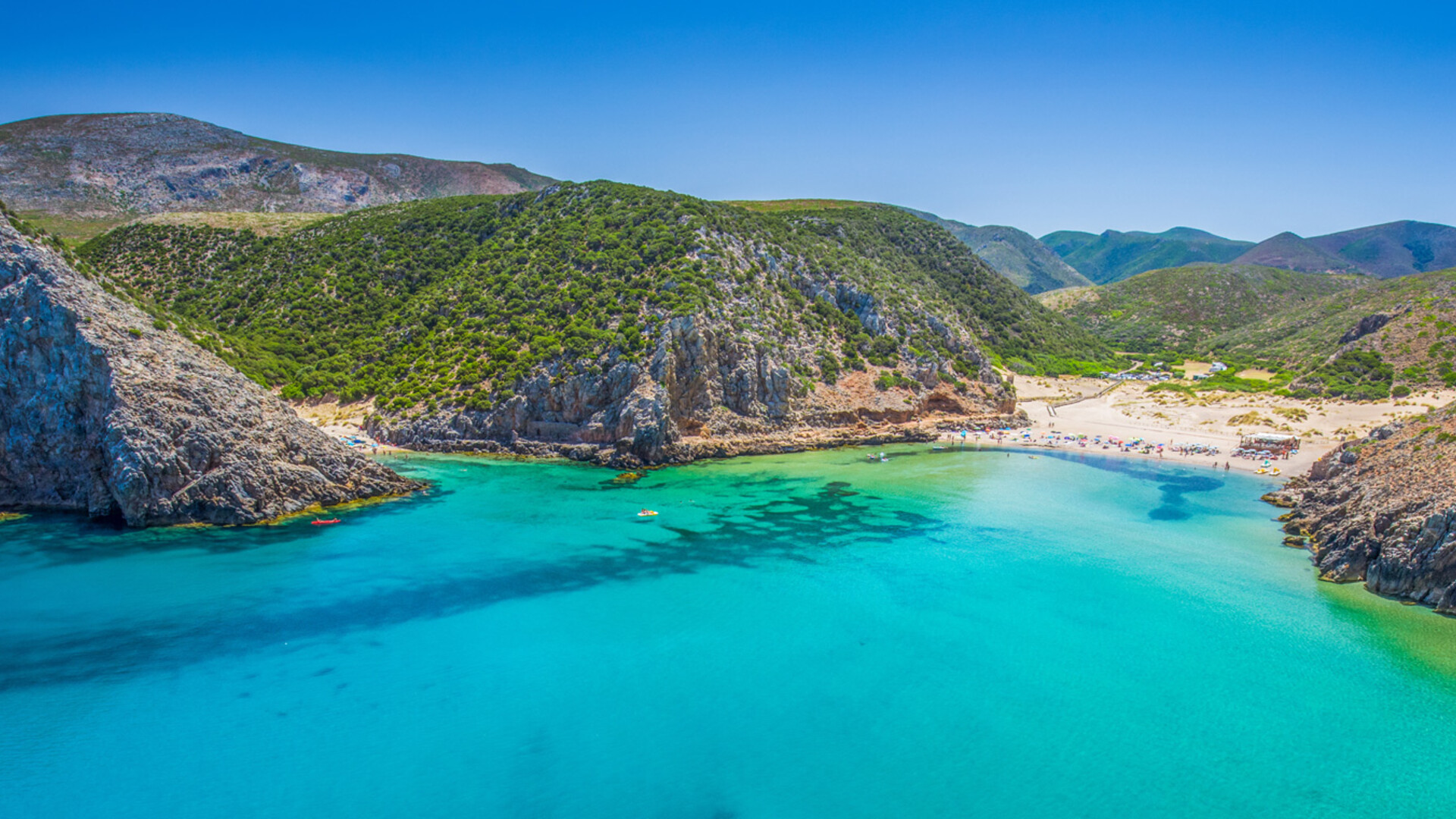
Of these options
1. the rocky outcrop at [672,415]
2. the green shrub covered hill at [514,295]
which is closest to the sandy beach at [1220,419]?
the green shrub covered hill at [514,295]

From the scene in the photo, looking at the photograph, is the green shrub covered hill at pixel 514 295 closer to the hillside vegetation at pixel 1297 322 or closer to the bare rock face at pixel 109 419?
the bare rock face at pixel 109 419

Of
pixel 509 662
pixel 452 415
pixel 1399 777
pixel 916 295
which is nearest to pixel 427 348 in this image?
pixel 452 415

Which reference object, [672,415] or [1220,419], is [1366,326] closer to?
[1220,419]

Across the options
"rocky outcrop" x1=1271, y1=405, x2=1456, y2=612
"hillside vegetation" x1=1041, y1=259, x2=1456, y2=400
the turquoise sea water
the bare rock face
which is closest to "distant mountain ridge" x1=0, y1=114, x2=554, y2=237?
the bare rock face

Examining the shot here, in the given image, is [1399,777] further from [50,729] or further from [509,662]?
[50,729]

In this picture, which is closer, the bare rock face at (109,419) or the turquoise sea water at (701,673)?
the turquoise sea water at (701,673)
